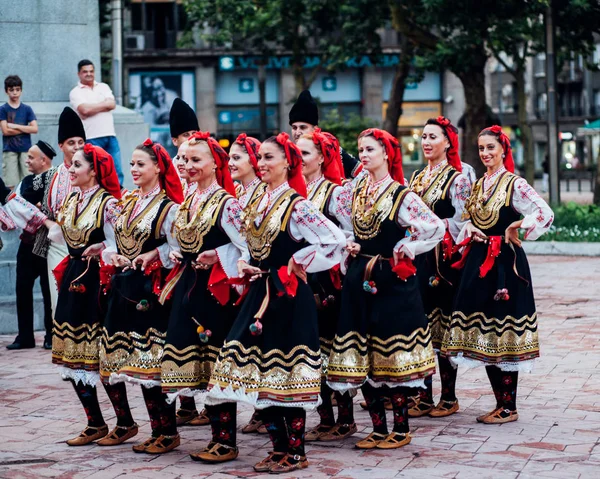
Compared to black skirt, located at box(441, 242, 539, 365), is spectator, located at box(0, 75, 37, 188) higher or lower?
higher

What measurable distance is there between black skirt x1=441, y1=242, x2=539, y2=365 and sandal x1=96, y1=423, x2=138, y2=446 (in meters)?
2.45

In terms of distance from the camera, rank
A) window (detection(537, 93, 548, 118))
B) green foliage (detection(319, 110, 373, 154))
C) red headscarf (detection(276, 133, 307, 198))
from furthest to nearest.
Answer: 1. window (detection(537, 93, 548, 118))
2. green foliage (detection(319, 110, 373, 154))
3. red headscarf (detection(276, 133, 307, 198))

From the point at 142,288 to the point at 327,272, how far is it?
1394 millimetres

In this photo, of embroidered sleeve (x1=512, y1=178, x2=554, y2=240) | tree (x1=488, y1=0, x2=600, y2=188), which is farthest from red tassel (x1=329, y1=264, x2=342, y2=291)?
tree (x1=488, y1=0, x2=600, y2=188)

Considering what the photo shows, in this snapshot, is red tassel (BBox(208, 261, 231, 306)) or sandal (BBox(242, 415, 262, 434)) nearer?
red tassel (BBox(208, 261, 231, 306))

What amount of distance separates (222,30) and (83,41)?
808 inches

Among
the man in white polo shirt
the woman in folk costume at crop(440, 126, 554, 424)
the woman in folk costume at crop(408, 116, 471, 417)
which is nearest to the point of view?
the woman in folk costume at crop(440, 126, 554, 424)

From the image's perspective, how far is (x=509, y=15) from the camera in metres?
24.1

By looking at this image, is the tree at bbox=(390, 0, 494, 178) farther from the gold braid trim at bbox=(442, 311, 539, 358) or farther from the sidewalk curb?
the gold braid trim at bbox=(442, 311, 539, 358)

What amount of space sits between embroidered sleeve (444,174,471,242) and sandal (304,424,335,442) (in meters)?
1.85

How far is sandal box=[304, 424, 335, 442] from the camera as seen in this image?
27.2 feet

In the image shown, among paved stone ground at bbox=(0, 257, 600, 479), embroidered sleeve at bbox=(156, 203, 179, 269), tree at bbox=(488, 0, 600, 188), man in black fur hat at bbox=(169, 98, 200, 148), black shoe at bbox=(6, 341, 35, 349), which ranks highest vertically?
tree at bbox=(488, 0, 600, 188)

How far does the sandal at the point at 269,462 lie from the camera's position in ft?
23.8

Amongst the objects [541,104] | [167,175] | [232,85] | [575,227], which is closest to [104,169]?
[167,175]
